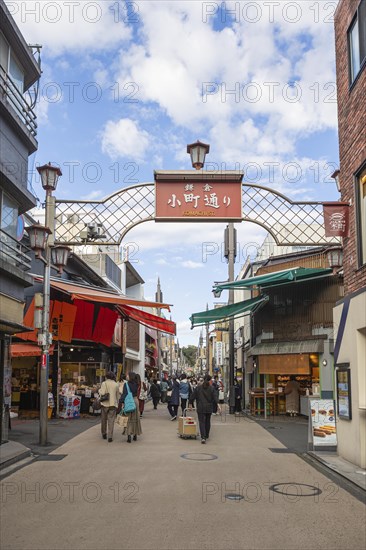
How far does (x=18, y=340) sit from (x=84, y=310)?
3272 millimetres

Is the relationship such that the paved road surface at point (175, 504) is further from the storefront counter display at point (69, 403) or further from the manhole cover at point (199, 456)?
the storefront counter display at point (69, 403)

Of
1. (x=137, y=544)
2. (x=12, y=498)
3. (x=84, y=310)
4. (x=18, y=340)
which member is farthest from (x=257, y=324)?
(x=137, y=544)

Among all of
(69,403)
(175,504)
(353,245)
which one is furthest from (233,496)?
(69,403)

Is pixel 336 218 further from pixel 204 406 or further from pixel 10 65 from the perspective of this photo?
pixel 10 65

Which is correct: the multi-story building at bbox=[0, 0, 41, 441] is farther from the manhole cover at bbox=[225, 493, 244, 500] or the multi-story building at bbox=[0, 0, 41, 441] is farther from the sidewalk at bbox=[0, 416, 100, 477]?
the manhole cover at bbox=[225, 493, 244, 500]

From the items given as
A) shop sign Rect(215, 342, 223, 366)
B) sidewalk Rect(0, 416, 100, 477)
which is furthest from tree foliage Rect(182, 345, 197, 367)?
sidewalk Rect(0, 416, 100, 477)

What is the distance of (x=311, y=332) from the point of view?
73.4 ft

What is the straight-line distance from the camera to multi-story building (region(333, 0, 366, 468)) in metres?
11.3

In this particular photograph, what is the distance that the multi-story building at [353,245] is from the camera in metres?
11.3

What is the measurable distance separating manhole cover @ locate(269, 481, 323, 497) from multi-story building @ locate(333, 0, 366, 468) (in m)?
2.00

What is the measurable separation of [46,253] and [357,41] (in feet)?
29.0

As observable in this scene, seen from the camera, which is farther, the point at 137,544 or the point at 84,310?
the point at 84,310

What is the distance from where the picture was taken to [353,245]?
1218 cm

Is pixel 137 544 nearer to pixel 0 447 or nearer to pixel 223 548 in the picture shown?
pixel 223 548
